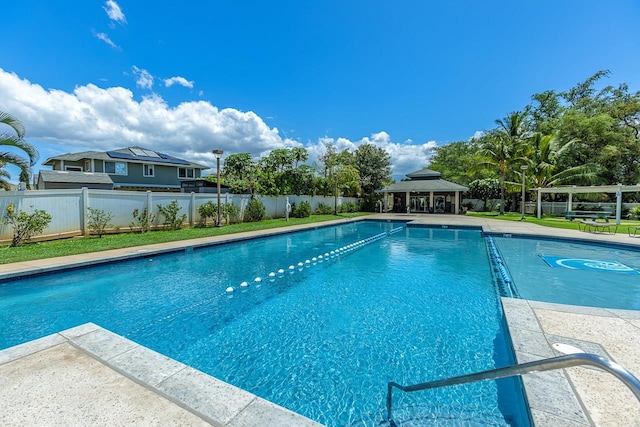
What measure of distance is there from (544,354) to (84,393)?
4203mm

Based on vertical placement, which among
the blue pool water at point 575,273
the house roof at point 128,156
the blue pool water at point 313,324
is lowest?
the blue pool water at point 313,324

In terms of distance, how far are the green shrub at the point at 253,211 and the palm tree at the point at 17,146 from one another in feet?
32.0

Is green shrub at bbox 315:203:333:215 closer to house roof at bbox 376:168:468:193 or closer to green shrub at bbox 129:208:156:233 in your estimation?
house roof at bbox 376:168:468:193

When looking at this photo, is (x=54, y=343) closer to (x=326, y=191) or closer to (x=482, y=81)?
(x=482, y=81)

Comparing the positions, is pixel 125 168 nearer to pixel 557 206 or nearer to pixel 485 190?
pixel 485 190

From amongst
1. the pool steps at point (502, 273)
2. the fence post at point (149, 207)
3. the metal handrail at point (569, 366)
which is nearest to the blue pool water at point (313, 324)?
the pool steps at point (502, 273)

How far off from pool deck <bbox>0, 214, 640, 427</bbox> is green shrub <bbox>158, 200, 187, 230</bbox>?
10377mm

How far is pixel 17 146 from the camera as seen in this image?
8.82 meters

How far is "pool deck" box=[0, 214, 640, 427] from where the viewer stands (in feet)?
6.80

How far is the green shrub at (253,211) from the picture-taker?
17688 mm

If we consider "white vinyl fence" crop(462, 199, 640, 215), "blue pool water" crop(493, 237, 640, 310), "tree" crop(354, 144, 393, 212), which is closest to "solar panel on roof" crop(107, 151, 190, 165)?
"tree" crop(354, 144, 393, 212)

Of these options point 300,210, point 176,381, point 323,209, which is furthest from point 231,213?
point 176,381

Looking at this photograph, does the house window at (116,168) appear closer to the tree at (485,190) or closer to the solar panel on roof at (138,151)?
the solar panel on roof at (138,151)

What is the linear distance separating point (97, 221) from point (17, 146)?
321cm
